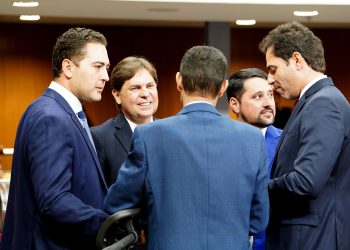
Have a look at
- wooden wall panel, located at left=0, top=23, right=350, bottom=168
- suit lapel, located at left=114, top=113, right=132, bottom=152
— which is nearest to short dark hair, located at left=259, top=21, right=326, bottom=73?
suit lapel, located at left=114, top=113, right=132, bottom=152

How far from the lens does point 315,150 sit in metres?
2.87

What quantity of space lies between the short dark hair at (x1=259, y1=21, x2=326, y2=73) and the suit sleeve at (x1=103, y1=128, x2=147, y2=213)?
87 cm

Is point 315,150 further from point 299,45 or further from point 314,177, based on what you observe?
point 299,45

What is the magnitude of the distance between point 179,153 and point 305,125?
629 millimetres

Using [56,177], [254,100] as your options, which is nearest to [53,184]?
[56,177]

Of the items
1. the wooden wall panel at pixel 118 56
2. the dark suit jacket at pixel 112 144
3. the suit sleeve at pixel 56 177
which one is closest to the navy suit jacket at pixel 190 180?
the suit sleeve at pixel 56 177

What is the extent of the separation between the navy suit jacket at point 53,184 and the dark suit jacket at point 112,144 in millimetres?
543

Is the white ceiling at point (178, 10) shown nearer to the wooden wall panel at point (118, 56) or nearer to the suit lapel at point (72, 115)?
the wooden wall panel at point (118, 56)

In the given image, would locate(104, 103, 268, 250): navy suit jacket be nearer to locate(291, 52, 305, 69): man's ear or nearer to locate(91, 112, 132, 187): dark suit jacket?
locate(291, 52, 305, 69): man's ear

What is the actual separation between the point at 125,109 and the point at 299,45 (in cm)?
97

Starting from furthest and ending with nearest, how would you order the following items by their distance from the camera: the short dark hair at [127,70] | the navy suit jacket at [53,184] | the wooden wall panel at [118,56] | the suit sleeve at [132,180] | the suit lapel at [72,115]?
the wooden wall panel at [118,56]
the short dark hair at [127,70]
the suit lapel at [72,115]
the navy suit jacket at [53,184]
the suit sleeve at [132,180]

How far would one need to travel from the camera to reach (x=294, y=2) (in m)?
8.49

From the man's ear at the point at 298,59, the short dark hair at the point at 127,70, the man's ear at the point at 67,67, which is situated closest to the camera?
the man's ear at the point at 67,67

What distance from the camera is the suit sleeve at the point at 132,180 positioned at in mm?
2539
